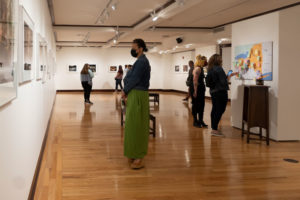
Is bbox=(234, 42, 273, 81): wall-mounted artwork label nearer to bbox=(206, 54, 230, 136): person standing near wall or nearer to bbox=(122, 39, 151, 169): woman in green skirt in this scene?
bbox=(206, 54, 230, 136): person standing near wall

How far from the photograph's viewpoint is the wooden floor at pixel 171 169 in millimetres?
3646

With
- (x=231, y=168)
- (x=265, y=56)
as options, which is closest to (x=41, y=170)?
(x=231, y=168)

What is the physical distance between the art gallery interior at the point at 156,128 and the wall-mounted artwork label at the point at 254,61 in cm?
3

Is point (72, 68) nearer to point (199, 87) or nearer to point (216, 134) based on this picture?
point (199, 87)

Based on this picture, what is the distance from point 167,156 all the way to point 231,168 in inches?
42.9

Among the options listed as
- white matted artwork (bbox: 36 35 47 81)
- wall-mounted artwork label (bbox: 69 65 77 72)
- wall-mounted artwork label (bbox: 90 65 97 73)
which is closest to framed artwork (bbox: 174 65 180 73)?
wall-mounted artwork label (bbox: 90 65 97 73)

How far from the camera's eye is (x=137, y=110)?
4.45 m

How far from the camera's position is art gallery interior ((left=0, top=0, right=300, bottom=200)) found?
9.47 ft

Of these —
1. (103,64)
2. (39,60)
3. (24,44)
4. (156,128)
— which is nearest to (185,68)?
(103,64)

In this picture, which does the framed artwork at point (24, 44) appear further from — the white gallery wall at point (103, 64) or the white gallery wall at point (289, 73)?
the white gallery wall at point (103, 64)

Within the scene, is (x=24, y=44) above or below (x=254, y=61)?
below

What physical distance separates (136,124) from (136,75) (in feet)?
2.18

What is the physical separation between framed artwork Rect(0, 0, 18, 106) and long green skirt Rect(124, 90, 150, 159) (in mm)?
2185

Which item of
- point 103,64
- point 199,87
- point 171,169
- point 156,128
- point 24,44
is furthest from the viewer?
point 103,64
